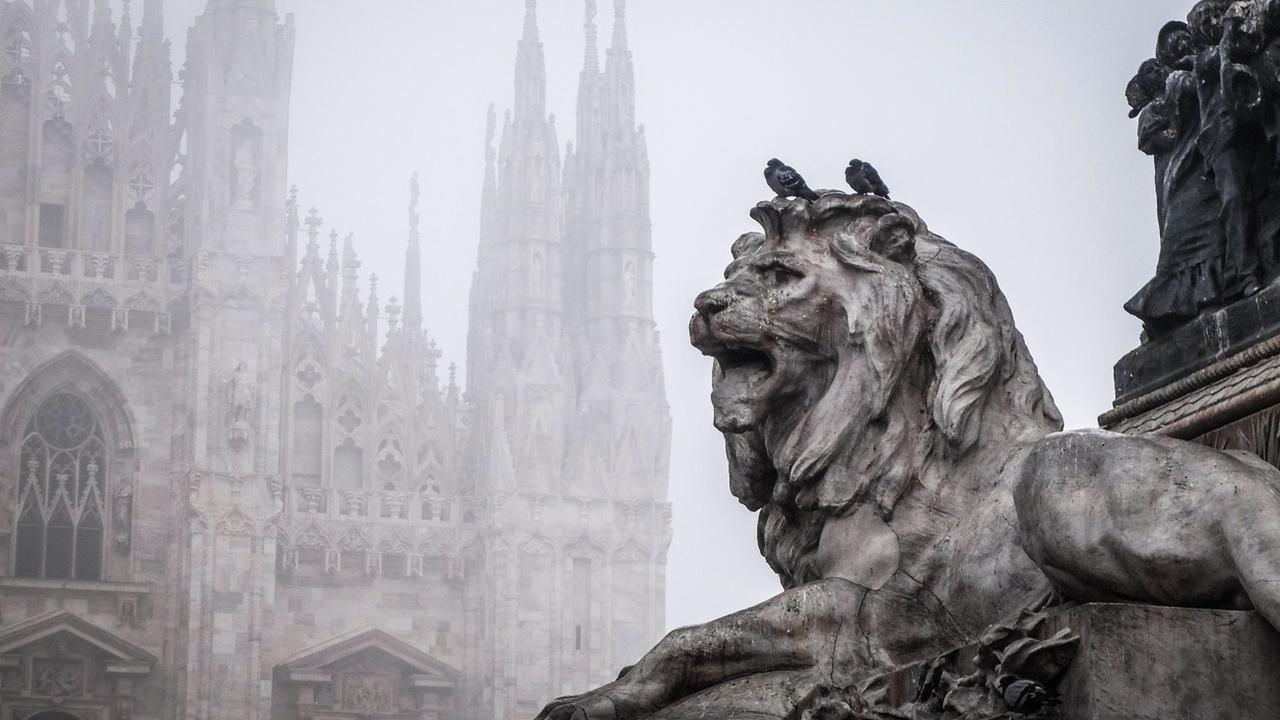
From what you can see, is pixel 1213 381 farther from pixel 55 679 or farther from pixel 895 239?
pixel 55 679

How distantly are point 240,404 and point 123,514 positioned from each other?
8.27ft

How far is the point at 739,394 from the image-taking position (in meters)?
2.79

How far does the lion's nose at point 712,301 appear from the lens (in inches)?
109

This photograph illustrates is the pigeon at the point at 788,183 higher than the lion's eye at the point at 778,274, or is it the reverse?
the pigeon at the point at 788,183

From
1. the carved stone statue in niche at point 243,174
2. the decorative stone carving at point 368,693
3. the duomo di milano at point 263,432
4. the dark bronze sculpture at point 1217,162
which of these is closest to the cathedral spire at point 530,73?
the duomo di milano at point 263,432

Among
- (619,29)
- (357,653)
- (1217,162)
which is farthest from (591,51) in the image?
(1217,162)

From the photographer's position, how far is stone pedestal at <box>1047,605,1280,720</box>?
209 cm

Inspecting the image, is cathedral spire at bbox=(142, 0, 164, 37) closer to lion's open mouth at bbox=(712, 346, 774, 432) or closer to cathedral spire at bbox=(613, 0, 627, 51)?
cathedral spire at bbox=(613, 0, 627, 51)

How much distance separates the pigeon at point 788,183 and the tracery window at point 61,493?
29.9m

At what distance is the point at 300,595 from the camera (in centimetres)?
3272

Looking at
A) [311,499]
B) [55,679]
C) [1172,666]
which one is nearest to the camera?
[1172,666]

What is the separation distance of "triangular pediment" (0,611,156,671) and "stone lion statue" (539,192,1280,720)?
94.6 feet

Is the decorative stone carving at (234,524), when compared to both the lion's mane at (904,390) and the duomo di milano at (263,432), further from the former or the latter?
the lion's mane at (904,390)

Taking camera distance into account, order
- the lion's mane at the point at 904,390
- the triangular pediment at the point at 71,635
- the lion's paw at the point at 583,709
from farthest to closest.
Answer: the triangular pediment at the point at 71,635 → the lion's mane at the point at 904,390 → the lion's paw at the point at 583,709
